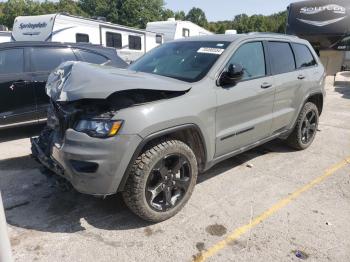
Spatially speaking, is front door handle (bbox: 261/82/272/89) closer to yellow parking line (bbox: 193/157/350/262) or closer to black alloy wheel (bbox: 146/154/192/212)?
yellow parking line (bbox: 193/157/350/262)

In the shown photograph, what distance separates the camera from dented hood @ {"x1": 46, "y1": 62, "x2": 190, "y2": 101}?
2.86 m

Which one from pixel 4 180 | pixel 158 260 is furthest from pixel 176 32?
pixel 158 260

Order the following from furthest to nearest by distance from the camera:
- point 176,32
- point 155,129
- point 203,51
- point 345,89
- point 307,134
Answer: point 176,32 < point 345,89 < point 307,134 < point 203,51 < point 155,129

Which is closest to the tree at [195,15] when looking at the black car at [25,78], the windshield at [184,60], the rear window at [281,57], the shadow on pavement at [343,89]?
the shadow on pavement at [343,89]

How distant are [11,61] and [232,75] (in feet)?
13.4

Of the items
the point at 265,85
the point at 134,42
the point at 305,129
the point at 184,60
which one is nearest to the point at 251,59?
the point at 265,85

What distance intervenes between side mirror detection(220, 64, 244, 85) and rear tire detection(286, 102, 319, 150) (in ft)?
6.42

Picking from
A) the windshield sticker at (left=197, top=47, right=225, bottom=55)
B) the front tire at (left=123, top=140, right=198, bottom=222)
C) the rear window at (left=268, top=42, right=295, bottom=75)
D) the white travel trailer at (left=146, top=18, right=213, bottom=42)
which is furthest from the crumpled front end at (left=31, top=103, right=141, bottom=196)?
the white travel trailer at (left=146, top=18, right=213, bottom=42)

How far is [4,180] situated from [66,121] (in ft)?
5.84

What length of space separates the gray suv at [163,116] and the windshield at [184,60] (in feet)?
0.04

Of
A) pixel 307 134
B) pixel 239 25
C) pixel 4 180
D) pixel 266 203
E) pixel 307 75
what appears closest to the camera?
pixel 266 203

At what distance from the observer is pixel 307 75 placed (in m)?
5.21

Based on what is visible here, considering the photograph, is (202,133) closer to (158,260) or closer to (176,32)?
(158,260)

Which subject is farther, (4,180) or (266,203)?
(4,180)
